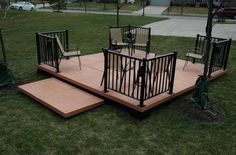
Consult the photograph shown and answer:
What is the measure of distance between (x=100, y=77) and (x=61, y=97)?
42.1 inches

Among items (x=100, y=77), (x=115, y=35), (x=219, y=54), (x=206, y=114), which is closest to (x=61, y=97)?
(x=100, y=77)

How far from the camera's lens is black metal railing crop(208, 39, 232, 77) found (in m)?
5.59

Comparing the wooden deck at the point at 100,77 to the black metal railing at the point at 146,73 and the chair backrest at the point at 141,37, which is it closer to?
the black metal railing at the point at 146,73

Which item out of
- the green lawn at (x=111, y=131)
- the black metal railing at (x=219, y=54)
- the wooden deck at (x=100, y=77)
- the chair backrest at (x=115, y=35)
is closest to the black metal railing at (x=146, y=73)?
the wooden deck at (x=100, y=77)

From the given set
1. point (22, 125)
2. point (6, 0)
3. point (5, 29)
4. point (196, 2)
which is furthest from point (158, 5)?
point (22, 125)

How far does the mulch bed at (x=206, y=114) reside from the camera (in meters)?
4.15

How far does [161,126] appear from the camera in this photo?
156 inches

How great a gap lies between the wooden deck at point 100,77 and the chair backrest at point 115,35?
752mm

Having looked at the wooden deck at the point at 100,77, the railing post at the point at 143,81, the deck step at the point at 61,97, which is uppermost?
the railing post at the point at 143,81

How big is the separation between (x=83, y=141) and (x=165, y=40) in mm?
7980

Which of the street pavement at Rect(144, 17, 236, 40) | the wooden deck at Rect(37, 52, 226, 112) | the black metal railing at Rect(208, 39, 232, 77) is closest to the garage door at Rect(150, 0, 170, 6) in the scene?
the street pavement at Rect(144, 17, 236, 40)

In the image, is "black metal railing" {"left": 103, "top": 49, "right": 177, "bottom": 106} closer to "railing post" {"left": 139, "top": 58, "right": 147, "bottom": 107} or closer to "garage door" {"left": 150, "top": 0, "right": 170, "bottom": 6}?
"railing post" {"left": 139, "top": 58, "right": 147, "bottom": 107}

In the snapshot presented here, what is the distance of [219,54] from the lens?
596 centimetres

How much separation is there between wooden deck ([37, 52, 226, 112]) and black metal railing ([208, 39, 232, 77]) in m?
0.19
